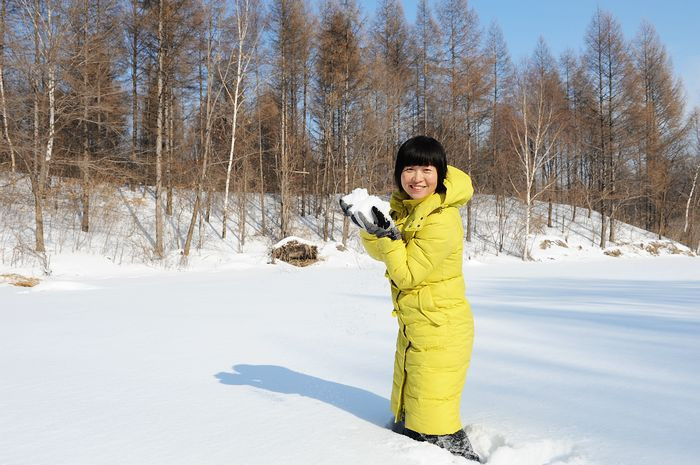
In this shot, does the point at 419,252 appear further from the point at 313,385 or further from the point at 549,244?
the point at 549,244

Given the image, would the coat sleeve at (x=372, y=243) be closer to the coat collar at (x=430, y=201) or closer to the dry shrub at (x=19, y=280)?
the coat collar at (x=430, y=201)

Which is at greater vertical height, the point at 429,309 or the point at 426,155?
the point at 426,155

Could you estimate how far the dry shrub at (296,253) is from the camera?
37.8ft

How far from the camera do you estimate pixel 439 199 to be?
166cm

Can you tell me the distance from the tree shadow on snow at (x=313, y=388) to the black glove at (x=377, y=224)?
0.84 meters

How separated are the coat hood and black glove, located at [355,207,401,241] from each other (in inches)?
7.3

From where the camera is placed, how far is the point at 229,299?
17.9ft

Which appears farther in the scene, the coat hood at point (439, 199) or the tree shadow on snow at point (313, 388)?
the tree shadow on snow at point (313, 388)

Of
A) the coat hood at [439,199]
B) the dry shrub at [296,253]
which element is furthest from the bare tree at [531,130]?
the coat hood at [439,199]

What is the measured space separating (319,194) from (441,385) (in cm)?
1890

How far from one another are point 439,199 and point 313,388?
1210 mm

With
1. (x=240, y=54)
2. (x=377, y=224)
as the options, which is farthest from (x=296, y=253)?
(x=377, y=224)

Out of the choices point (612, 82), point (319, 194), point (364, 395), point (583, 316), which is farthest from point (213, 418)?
point (612, 82)

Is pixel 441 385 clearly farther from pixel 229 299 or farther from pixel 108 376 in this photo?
pixel 229 299
